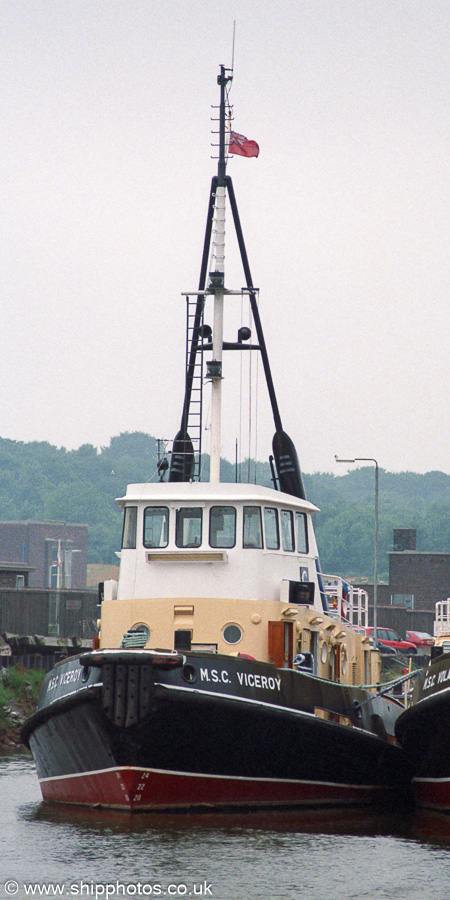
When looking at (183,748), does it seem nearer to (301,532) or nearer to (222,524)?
(222,524)

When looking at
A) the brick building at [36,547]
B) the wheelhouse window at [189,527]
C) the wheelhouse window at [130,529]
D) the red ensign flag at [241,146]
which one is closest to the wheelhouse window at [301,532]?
the wheelhouse window at [189,527]

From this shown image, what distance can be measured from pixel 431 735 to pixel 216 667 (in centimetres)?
489

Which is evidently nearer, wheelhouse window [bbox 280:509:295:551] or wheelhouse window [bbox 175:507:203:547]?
wheelhouse window [bbox 175:507:203:547]

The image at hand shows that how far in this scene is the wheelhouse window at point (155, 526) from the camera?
23109 millimetres

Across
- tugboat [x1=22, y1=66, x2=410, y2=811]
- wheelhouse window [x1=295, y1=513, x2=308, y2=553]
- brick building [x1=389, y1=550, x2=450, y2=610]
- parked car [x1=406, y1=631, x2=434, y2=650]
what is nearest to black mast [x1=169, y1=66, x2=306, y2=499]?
tugboat [x1=22, y1=66, x2=410, y2=811]

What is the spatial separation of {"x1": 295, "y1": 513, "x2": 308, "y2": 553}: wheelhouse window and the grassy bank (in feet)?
47.1

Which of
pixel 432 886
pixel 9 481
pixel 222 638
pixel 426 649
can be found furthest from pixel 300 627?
pixel 9 481

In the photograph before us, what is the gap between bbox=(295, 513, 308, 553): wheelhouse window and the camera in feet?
80.1

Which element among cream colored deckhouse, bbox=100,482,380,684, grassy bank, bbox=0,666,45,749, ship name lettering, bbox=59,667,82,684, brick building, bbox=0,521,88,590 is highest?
brick building, bbox=0,521,88,590

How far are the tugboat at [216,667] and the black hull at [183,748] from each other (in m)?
0.03

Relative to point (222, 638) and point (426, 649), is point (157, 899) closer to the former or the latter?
point (222, 638)

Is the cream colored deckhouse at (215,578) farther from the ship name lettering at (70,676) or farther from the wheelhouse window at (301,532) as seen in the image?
the ship name lettering at (70,676)

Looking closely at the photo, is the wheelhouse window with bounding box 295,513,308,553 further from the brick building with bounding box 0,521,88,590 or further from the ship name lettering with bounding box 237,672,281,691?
the brick building with bounding box 0,521,88,590

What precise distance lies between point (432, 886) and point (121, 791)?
541 cm
